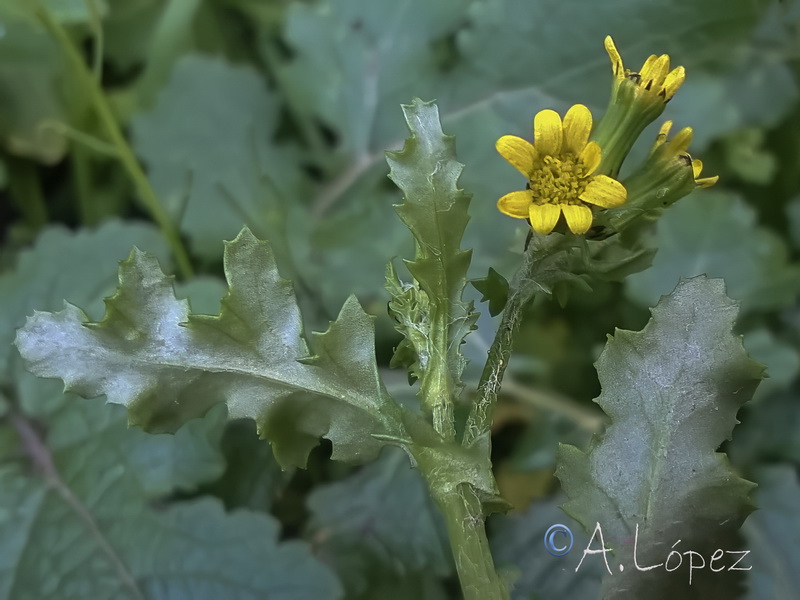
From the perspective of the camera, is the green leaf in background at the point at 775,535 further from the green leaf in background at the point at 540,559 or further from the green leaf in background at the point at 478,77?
the green leaf in background at the point at 478,77

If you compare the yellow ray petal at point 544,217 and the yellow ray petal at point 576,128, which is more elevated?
the yellow ray petal at point 576,128

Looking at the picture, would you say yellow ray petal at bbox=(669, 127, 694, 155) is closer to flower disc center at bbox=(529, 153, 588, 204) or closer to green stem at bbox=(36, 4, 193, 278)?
flower disc center at bbox=(529, 153, 588, 204)

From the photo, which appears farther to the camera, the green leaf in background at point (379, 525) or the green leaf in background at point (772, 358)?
the green leaf in background at point (772, 358)

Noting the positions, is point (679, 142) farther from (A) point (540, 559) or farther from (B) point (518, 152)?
(A) point (540, 559)

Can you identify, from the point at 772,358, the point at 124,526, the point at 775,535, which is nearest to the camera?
the point at 124,526

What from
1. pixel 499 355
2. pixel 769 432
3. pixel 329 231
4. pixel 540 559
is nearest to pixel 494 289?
pixel 499 355

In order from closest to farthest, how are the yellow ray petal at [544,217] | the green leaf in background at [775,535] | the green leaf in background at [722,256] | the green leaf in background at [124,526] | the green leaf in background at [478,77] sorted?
the yellow ray petal at [544,217] < the green leaf in background at [124,526] < the green leaf in background at [775,535] < the green leaf in background at [478,77] < the green leaf in background at [722,256]

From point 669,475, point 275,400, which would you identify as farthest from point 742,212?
point 275,400

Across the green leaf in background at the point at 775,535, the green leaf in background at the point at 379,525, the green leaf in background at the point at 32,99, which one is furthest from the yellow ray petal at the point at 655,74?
the green leaf in background at the point at 32,99
